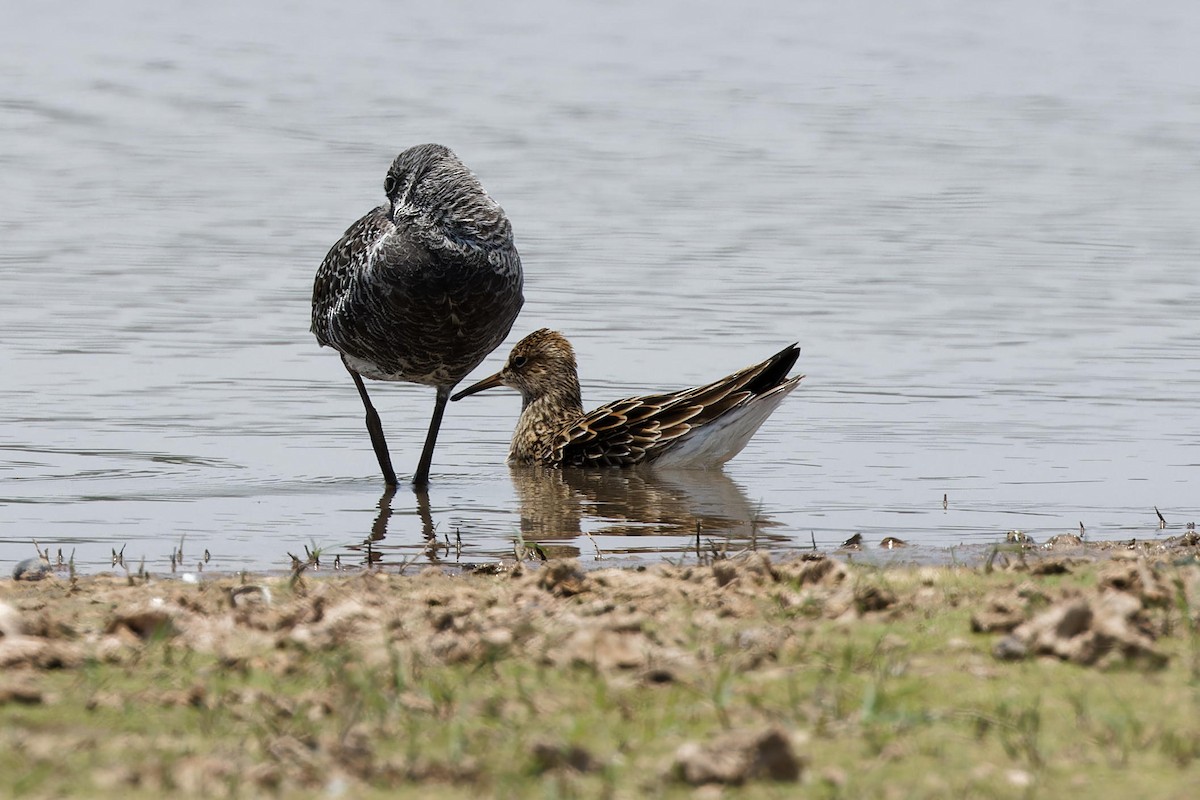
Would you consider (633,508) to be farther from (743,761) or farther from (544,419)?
(743,761)

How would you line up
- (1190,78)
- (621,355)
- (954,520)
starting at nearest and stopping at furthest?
(954,520), (621,355), (1190,78)

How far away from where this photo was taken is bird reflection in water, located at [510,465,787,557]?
966 cm

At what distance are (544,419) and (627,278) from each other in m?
5.59

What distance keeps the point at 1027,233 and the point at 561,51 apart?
1653cm

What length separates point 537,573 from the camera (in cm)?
694

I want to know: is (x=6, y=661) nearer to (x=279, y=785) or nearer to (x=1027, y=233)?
(x=279, y=785)

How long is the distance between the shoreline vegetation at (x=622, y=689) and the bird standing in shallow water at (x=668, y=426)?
504 centimetres

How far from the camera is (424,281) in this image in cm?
1083

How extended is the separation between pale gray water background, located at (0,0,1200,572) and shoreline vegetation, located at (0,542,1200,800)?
8.87 ft

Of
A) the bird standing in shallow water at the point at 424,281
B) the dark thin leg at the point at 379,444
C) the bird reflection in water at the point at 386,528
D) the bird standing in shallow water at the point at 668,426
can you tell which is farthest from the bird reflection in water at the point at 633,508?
the bird standing in shallow water at the point at 424,281

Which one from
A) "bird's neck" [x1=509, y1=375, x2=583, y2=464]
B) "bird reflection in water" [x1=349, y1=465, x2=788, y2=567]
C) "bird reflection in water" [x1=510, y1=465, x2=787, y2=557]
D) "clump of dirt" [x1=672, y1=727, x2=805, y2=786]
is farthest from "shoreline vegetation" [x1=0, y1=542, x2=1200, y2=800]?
"bird's neck" [x1=509, y1=375, x2=583, y2=464]

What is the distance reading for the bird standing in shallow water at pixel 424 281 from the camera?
10.9 meters

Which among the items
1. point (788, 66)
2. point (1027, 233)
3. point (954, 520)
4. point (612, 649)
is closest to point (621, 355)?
point (954, 520)

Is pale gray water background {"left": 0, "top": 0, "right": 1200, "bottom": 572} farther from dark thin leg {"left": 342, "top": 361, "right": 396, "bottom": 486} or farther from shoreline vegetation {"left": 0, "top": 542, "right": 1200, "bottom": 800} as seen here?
shoreline vegetation {"left": 0, "top": 542, "right": 1200, "bottom": 800}
